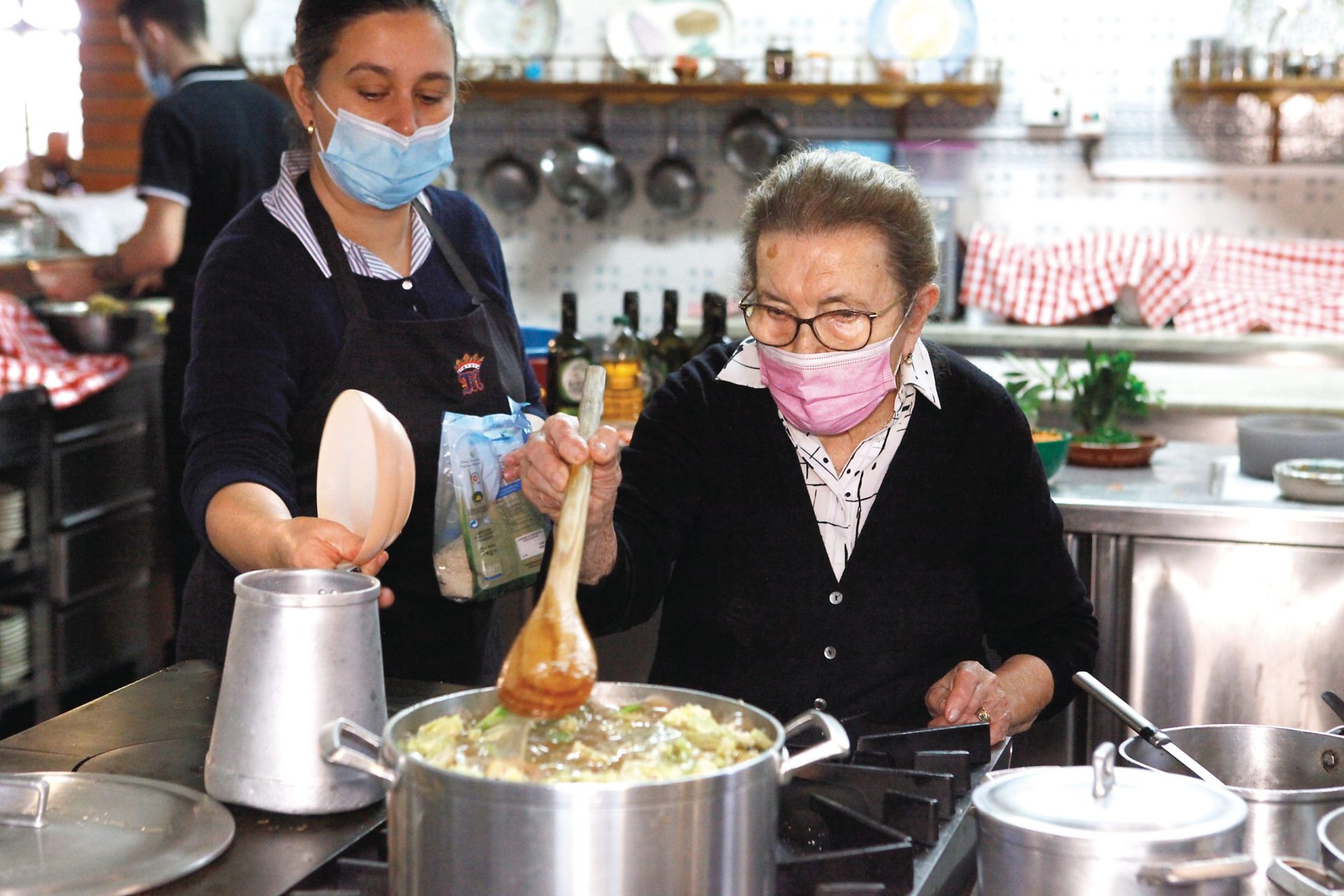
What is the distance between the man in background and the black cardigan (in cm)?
208

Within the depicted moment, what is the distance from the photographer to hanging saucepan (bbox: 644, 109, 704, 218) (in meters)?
5.41

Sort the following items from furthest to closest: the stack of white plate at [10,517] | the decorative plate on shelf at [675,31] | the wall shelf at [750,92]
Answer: the decorative plate on shelf at [675,31]
the wall shelf at [750,92]
the stack of white plate at [10,517]

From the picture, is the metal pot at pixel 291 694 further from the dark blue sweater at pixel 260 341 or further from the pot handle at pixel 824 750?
the dark blue sweater at pixel 260 341

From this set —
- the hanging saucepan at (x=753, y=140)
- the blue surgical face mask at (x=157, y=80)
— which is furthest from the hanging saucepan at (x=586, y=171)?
the blue surgical face mask at (x=157, y=80)

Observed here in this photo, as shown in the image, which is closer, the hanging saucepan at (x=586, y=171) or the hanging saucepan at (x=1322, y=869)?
the hanging saucepan at (x=1322, y=869)

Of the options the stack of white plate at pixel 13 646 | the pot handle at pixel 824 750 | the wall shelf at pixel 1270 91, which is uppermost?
the wall shelf at pixel 1270 91

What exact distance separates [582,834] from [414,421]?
1.18 metres

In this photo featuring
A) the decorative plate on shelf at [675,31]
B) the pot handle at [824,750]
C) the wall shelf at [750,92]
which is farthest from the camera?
the decorative plate on shelf at [675,31]

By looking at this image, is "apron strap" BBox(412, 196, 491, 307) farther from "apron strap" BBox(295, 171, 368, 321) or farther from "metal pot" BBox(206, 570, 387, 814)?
"metal pot" BBox(206, 570, 387, 814)

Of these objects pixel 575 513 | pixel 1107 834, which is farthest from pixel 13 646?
pixel 1107 834

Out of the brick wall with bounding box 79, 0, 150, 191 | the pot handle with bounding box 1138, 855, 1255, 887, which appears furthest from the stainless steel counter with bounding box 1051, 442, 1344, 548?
A: the brick wall with bounding box 79, 0, 150, 191

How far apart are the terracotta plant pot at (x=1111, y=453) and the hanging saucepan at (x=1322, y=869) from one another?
80.5 inches

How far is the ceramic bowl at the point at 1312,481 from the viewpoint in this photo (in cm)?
264

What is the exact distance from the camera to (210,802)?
1214 millimetres
